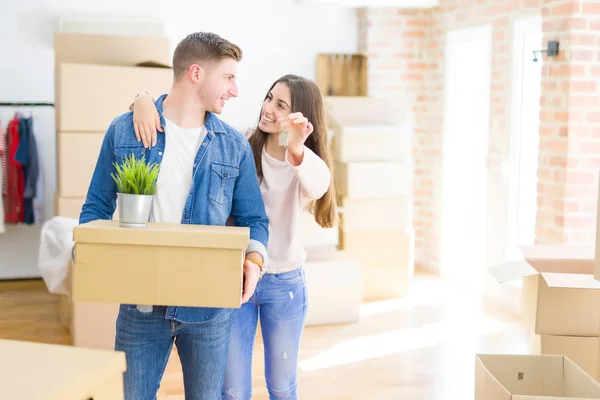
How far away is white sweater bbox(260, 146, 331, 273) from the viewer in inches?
91.4

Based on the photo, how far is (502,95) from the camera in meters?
5.20

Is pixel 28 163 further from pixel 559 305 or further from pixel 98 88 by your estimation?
pixel 559 305

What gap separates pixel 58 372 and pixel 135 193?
63cm

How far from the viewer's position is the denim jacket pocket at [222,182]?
2.00 meters

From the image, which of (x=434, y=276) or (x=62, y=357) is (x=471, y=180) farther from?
(x=62, y=357)

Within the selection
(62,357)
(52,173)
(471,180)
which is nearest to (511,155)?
(471,180)

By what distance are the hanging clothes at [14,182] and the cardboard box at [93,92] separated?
961mm

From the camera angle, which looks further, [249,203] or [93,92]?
[93,92]

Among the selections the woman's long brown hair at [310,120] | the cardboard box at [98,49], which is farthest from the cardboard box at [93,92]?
the woman's long brown hair at [310,120]

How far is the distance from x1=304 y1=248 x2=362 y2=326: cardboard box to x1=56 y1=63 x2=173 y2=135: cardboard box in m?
1.40

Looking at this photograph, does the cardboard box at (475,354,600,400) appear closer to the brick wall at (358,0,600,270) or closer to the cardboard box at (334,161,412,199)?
the brick wall at (358,0,600,270)

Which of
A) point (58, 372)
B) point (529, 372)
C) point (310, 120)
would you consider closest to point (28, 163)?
point (310, 120)

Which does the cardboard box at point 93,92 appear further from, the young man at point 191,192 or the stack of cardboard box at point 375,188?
the young man at point 191,192

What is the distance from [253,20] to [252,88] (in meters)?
0.51
